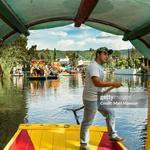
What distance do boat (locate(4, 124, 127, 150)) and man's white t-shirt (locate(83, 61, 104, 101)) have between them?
40.2 inches

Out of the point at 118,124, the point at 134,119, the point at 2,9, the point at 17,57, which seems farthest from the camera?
the point at 17,57

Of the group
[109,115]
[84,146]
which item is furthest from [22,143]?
[109,115]

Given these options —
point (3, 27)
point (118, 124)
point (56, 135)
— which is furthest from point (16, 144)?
point (118, 124)

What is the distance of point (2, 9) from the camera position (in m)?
6.51

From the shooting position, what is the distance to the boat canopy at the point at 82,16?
7312 millimetres

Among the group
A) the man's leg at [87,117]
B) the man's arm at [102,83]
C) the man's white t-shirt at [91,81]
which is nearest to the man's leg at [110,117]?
the man's leg at [87,117]

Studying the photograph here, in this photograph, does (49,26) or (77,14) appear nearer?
(77,14)

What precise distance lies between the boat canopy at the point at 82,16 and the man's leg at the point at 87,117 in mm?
1469

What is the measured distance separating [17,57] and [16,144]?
87541mm

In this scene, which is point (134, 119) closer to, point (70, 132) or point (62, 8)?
point (70, 132)

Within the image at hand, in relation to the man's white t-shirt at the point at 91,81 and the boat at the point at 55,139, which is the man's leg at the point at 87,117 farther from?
the boat at the point at 55,139

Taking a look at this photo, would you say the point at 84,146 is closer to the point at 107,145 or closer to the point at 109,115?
the point at 107,145

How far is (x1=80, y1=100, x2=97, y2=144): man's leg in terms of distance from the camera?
820 cm

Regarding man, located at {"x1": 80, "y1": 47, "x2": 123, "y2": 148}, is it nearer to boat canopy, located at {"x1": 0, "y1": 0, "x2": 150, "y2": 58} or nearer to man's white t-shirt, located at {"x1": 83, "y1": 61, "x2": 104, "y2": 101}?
man's white t-shirt, located at {"x1": 83, "y1": 61, "x2": 104, "y2": 101}
